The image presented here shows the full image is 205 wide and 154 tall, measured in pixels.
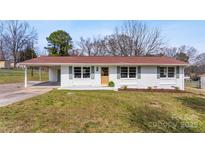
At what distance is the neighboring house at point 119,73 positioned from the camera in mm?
22234

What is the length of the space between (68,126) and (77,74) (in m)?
14.7

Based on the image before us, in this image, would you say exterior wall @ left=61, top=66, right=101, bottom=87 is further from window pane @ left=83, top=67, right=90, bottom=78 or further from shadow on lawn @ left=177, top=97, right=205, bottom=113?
shadow on lawn @ left=177, top=97, right=205, bottom=113

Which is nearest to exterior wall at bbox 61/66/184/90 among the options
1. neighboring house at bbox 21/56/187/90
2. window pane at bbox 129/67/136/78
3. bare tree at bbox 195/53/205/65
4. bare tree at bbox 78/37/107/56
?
neighboring house at bbox 21/56/187/90

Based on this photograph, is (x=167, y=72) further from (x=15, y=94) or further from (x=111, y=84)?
(x=15, y=94)

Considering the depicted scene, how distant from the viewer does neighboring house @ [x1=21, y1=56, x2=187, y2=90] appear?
875 inches

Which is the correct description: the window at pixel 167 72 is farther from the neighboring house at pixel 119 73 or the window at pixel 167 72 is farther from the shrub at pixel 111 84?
the shrub at pixel 111 84

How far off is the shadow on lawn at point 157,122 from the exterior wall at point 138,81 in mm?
10955

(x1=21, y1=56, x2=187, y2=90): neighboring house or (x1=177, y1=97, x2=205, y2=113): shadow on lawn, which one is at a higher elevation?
(x1=21, y1=56, x2=187, y2=90): neighboring house

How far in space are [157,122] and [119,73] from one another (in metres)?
13.5

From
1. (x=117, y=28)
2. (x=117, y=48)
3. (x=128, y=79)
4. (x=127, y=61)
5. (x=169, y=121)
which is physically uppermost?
(x=117, y=28)

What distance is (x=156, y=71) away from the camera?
2320cm

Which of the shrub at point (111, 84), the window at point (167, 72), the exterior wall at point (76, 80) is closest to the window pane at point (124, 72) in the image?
the shrub at point (111, 84)
